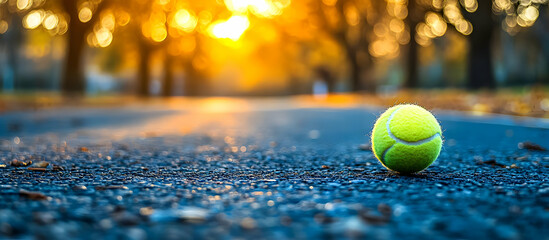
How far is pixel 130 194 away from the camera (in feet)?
8.87

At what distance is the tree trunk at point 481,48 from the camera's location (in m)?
16.9

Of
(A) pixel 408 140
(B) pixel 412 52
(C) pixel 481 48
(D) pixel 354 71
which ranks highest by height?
(B) pixel 412 52

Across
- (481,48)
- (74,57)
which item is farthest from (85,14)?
(481,48)

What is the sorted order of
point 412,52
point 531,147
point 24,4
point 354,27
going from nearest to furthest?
point 531,147, point 24,4, point 412,52, point 354,27

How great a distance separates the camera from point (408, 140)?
3.37 metres

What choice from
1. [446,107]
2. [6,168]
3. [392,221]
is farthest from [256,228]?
[446,107]

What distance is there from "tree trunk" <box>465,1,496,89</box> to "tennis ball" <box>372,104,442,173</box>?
49.1 ft

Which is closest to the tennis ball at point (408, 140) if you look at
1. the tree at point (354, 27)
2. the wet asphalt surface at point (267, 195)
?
the wet asphalt surface at point (267, 195)

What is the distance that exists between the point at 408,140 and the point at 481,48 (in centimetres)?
1569

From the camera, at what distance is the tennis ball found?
336 cm

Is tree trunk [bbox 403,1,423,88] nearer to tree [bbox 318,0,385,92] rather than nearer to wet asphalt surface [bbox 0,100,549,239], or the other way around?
tree [bbox 318,0,385,92]

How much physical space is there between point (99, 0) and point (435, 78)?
111 feet

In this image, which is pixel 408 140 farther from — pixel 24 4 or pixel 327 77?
pixel 327 77

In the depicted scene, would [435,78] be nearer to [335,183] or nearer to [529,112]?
[529,112]
